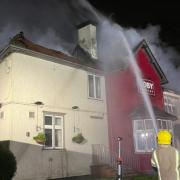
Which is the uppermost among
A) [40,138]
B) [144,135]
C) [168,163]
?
[144,135]

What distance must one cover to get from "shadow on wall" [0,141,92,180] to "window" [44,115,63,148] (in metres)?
0.43

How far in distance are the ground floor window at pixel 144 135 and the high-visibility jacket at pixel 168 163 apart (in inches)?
674

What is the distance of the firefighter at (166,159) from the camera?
457 cm

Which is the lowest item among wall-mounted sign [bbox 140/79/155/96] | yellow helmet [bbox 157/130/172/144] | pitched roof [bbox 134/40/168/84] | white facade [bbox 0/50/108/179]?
yellow helmet [bbox 157/130/172/144]

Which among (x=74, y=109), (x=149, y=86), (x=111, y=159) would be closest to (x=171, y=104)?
(x=149, y=86)

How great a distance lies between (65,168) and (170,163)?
45.4ft

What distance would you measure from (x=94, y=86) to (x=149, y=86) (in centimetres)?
573

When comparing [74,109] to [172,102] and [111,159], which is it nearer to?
[111,159]

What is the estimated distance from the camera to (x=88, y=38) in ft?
82.7

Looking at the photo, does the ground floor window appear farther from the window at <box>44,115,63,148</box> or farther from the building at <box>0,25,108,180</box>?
the window at <box>44,115,63,148</box>

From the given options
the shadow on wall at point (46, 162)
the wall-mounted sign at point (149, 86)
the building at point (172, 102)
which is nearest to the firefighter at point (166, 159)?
the shadow on wall at point (46, 162)

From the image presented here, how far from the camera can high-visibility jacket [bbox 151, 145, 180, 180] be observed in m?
4.57

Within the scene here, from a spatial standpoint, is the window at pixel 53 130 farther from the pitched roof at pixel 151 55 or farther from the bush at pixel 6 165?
the pitched roof at pixel 151 55

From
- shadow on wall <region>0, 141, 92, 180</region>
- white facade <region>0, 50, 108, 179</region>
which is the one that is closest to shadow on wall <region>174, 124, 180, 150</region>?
white facade <region>0, 50, 108, 179</region>
